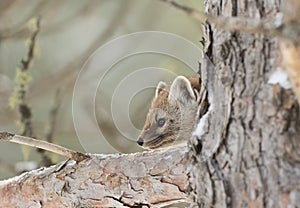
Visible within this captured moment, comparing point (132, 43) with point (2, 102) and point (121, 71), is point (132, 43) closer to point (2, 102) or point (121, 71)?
point (121, 71)

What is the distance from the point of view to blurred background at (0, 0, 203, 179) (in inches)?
73.6

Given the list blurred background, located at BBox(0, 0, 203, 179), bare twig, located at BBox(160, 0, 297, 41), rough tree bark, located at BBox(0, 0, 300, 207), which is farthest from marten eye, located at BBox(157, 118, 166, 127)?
bare twig, located at BBox(160, 0, 297, 41)

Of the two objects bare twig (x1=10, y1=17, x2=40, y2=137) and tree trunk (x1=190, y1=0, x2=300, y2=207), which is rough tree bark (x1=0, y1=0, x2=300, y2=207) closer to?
tree trunk (x1=190, y1=0, x2=300, y2=207)

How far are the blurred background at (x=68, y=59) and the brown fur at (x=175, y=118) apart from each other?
1.22 ft

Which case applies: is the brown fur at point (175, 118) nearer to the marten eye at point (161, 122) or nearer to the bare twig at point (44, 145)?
the marten eye at point (161, 122)

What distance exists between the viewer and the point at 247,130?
2.10 feet

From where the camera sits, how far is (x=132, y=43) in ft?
7.22

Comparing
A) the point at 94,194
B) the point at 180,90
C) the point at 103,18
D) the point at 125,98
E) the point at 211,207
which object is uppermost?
the point at 103,18

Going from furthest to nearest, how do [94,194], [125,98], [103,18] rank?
[103,18]
[125,98]
[94,194]

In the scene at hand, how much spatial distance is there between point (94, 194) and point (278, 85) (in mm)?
403

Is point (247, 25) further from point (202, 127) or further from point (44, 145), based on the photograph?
point (44, 145)

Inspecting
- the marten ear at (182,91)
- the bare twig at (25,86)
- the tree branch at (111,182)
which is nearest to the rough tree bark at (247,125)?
the tree branch at (111,182)

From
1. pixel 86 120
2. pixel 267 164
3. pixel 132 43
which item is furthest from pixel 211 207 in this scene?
pixel 132 43

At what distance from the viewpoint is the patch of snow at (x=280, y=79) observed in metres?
0.62
